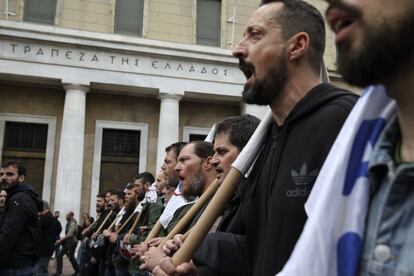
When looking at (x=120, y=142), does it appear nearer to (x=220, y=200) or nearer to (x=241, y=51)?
(x=241, y=51)

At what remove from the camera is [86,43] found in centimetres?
1816

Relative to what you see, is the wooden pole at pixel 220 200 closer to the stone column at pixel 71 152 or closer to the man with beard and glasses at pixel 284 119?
the man with beard and glasses at pixel 284 119

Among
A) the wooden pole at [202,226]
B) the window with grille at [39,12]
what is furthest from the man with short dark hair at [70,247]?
the wooden pole at [202,226]

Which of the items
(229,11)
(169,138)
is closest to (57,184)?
(169,138)

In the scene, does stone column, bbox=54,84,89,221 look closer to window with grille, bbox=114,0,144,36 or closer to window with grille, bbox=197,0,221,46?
window with grille, bbox=114,0,144,36

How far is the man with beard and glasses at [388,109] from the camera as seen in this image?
1.09 metres

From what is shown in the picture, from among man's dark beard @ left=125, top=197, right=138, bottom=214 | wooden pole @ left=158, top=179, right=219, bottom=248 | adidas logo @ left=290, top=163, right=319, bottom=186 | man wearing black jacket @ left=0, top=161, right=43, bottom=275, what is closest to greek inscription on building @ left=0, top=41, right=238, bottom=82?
man's dark beard @ left=125, top=197, right=138, bottom=214

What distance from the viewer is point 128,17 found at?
19781mm

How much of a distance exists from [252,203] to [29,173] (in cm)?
1850

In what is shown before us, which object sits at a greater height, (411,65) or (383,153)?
(411,65)

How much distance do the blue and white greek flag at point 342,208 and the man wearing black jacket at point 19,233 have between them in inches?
174

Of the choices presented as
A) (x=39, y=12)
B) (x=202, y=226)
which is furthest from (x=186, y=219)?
(x=39, y=12)

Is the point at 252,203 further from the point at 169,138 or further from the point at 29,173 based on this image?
the point at 29,173

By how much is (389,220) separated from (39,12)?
19739 millimetres
